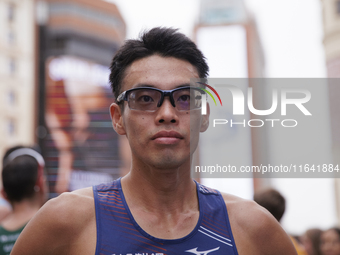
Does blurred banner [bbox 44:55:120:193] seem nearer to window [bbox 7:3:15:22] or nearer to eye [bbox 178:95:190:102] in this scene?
window [bbox 7:3:15:22]

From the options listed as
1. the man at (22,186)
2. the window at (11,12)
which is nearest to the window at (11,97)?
the window at (11,12)

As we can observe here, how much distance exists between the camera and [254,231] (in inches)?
74.2

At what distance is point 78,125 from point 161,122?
1188cm

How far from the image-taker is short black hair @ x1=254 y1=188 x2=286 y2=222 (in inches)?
122

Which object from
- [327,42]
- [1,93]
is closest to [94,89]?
[1,93]

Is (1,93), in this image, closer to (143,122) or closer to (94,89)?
(94,89)

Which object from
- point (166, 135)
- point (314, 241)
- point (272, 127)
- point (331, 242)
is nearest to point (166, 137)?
point (166, 135)

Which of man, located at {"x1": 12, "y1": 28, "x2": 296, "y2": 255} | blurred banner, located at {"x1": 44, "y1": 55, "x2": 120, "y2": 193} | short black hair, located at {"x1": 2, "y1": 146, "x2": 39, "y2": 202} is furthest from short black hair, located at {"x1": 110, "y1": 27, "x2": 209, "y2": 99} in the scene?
blurred banner, located at {"x1": 44, "y1": 55, "x2": 120, "y2": 193}

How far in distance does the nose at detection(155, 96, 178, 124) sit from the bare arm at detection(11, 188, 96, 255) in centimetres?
57

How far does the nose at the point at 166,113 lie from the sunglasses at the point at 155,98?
0.02 metres

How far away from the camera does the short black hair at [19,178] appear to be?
9.98 feet

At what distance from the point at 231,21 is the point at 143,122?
57.7ft

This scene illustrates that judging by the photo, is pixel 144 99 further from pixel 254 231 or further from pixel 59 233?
pixel 254 231

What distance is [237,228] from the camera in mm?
1868
